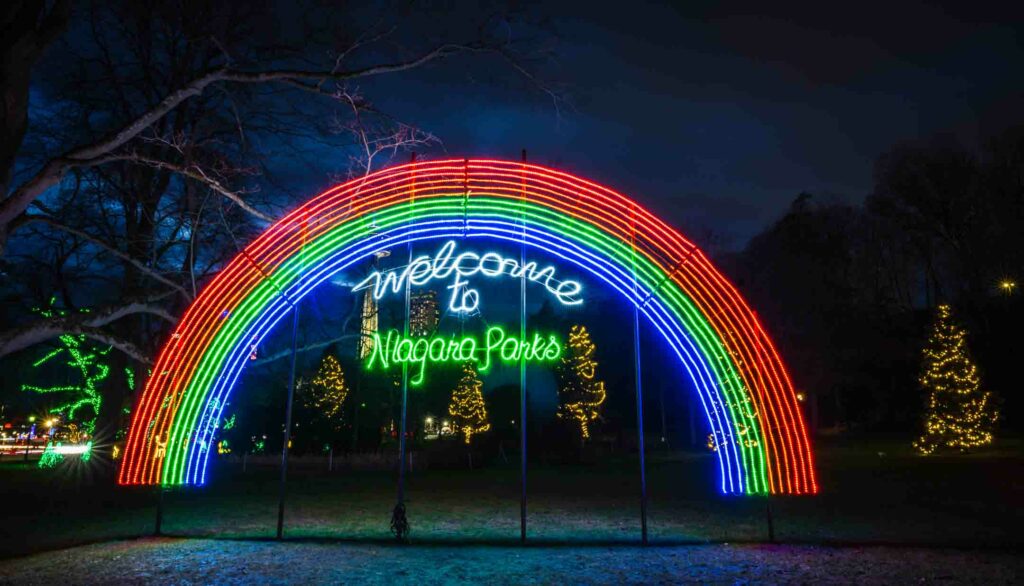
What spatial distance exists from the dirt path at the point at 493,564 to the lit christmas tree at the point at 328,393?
66.7 feet

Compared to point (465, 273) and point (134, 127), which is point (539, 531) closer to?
point (465, 273)

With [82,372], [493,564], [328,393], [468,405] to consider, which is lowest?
[493,564]

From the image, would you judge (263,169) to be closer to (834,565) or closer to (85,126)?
(85,126)

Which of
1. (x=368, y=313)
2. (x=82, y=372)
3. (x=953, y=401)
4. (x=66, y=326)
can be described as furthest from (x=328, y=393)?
(x=953, y=401)

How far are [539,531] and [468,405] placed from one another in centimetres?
2458

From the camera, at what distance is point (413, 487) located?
18.1 m

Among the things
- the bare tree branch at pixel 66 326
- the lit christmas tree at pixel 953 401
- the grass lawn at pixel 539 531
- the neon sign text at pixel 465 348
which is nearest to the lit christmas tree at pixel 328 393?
the grass lawn at pixel 539 531

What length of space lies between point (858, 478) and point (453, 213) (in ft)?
48.9

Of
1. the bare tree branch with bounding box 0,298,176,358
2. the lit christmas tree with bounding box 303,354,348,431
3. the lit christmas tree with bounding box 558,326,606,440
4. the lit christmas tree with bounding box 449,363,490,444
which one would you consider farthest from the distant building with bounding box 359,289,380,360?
the lit christmas tree with bounding box 558,326,606,440

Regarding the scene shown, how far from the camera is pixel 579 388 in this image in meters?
35.8

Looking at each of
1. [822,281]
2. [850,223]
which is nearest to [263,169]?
[822,281]

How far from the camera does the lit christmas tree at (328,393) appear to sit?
29422 millimetres

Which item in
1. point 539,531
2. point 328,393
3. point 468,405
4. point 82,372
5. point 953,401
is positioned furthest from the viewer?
point 468,405

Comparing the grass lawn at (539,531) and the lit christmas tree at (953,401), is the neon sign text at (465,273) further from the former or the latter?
the lit christmas tree at (953,401)
